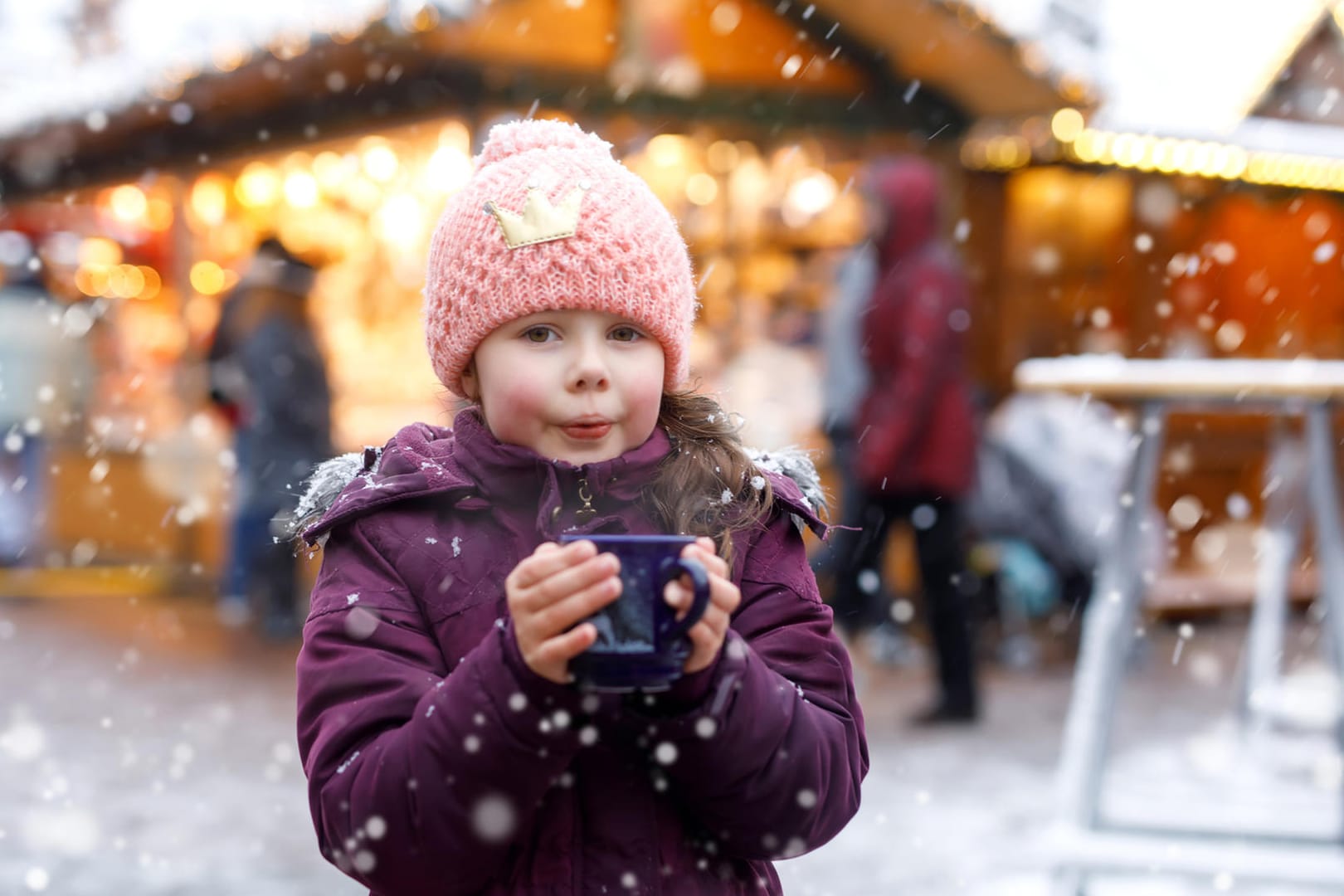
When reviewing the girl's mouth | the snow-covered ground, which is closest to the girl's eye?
the girl's mouth

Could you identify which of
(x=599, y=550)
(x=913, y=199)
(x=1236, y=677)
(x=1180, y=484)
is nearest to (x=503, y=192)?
(x=599, y=550)

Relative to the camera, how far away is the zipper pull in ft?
4.79

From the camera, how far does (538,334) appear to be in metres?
1.49

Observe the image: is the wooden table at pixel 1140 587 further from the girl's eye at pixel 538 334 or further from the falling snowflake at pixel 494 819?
the falling snowflake at pixel 494 819

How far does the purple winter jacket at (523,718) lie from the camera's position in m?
1.27

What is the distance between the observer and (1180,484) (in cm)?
896

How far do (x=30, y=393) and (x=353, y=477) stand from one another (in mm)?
9268

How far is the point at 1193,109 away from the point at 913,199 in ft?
17.9

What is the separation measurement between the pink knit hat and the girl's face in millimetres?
23

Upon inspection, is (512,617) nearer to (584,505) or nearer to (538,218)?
(584,505)

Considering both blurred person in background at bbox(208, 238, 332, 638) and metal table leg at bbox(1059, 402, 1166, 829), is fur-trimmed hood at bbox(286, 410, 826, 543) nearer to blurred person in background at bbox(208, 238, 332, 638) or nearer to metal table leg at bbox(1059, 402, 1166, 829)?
metal table leg at bbox(1059, 402, 1166, 829)

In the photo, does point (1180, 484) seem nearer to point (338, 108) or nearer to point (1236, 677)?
point (1236, 677)

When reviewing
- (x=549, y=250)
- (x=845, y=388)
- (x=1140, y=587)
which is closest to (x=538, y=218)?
(x=549, y=250)

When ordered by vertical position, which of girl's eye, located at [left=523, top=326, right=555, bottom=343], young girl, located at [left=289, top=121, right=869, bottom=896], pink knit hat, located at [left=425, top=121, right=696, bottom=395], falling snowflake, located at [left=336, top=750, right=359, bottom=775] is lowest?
falling snowflake, located at [left=336, top=750, right=359, bottom=775]
